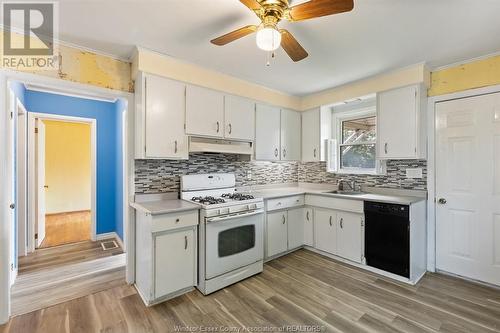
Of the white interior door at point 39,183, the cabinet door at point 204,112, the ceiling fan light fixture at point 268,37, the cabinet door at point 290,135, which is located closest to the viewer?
the ceiling fan light fixture at point 268,37

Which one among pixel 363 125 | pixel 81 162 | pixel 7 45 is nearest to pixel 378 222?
pixel 363 125

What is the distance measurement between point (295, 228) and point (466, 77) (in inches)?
107

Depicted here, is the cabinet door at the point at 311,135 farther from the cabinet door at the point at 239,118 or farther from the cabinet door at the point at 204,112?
the cabinet door at the point at 204,112

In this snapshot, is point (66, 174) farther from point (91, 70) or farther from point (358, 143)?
point (358, 143)

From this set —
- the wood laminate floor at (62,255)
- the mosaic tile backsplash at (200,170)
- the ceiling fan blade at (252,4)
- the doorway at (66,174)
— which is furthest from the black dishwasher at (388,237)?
the doorway at (66,174)

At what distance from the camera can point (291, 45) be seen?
174 centimetres

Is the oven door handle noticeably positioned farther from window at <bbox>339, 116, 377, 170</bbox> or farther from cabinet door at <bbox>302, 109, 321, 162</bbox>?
window at <bbox>339, 116, 377, 170</bbox>

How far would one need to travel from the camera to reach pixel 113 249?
11.8 ft

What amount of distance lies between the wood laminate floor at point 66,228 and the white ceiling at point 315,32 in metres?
3.28

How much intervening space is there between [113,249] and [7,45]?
2813 millimetres

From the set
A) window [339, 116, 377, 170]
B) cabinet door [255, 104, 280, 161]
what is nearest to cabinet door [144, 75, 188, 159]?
cabinet door [255, 104, 280, 161]

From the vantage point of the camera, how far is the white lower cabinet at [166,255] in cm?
216

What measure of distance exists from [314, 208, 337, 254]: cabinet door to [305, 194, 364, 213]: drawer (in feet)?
0.28

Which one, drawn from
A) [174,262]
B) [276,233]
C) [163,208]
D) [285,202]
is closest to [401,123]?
[285,202]
